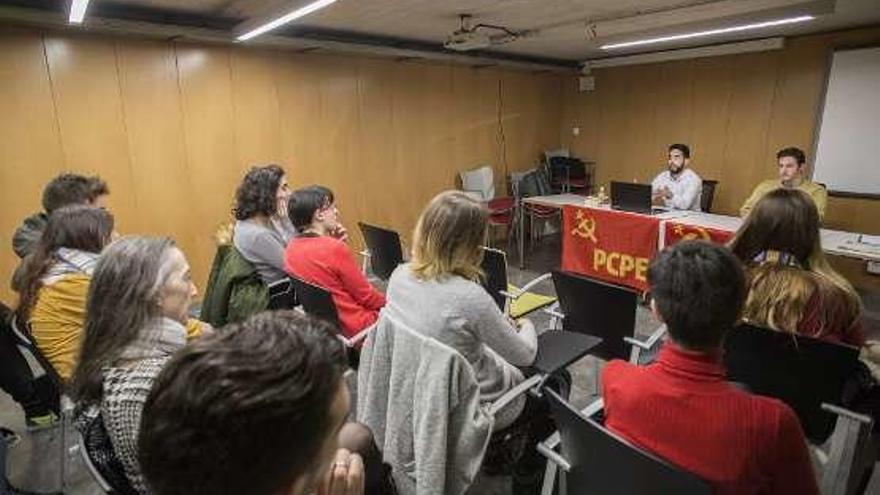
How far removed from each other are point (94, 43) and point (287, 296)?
8.88ft

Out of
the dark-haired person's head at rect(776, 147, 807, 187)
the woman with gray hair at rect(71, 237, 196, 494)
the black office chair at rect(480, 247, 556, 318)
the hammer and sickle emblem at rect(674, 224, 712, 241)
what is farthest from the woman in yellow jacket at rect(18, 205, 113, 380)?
A: the dark-haired person's head at rect(776, 147, 807, 187)

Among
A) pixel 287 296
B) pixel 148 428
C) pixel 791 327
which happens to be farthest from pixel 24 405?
pixel 791 327

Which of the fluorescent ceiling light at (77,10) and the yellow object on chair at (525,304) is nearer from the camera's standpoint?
the yellow object on chair at (525,304)

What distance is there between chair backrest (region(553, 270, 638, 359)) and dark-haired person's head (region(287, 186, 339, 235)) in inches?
45.6

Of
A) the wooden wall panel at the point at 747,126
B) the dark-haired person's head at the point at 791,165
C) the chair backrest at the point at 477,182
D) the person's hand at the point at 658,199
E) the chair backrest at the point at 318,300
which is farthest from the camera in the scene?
the chair backrest at the point at 477,182

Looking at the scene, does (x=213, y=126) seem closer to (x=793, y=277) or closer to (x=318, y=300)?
(x=318, y=300)

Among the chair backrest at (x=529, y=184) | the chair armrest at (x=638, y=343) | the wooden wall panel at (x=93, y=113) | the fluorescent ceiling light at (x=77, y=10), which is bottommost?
the chair armrest at (x=638, y=343)

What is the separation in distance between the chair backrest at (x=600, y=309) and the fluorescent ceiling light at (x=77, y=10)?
2.99 metres

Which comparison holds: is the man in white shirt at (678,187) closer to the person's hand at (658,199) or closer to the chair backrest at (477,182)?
the person's hand at (658,199)

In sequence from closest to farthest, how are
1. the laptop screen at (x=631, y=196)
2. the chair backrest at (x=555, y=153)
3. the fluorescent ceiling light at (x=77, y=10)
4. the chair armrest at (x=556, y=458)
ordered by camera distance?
the chair armrest at (x=556, y=458)
the fluorescent ceiling light at (x=77, y=10)
the laptop screen at (x=631, y=196)
the chair backrest at (x=555, y=153)

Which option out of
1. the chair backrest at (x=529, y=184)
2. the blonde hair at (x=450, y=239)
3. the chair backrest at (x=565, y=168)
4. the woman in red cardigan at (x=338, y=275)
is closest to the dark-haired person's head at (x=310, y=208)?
the woman in red cardigan at (x=338, y=275)

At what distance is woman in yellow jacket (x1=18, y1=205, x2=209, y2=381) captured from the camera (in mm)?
1726

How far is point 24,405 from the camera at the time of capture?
246 cm

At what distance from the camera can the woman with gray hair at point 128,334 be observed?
1.06m
